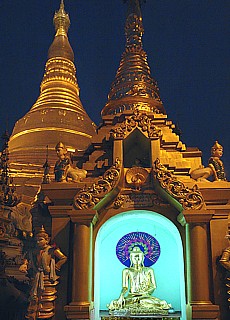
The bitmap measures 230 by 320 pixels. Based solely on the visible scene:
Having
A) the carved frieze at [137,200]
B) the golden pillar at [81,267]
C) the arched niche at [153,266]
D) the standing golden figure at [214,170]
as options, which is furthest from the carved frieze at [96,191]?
the standing golden figure at [214,170]

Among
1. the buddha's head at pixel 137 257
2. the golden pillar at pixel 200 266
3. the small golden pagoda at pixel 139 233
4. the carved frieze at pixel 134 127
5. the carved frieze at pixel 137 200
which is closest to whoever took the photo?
the golden pillar at pixel 200 266

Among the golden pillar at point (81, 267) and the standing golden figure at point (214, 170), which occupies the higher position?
the standing golden figure at point (214, 170)

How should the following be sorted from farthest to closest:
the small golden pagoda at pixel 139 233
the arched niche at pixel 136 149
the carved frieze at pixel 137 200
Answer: the arched niche at pixel 136 149
the carved frieze at pixel 137 200
the small golden pagoda at pixel 139 233

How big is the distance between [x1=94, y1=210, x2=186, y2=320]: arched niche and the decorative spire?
28430 millimetres

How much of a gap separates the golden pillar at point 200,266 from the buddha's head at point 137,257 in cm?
194

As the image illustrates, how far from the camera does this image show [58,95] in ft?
105

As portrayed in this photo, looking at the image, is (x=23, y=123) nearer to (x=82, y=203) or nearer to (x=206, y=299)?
(x=82, y=203)

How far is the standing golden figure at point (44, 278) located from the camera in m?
10.4

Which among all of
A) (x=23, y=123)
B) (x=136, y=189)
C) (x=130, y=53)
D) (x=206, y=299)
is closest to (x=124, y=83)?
Answer: (x=130, y=53)

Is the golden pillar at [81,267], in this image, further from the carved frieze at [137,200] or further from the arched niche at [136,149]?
the arched niche at [136,149]

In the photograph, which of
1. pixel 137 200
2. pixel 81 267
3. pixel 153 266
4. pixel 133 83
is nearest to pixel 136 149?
pixel 137 200

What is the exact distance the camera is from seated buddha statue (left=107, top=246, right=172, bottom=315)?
11.1 meters

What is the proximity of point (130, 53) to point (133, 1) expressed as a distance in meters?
4.12

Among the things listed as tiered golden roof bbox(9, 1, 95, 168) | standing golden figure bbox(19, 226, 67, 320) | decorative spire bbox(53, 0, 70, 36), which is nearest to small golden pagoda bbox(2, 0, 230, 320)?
standing golden figure bbox(19, 226, 67, 320)
